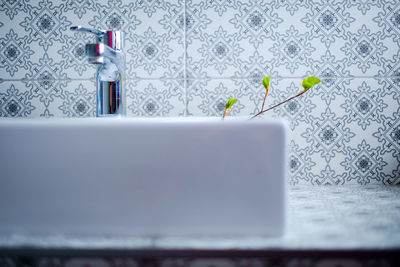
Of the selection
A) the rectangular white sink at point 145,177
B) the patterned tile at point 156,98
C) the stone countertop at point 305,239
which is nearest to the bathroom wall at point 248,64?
the patterned tile at point 156,98

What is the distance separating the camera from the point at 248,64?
760 mm

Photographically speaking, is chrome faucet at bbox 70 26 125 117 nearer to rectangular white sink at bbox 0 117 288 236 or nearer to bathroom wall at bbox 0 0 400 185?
bathroom wall at bbox 0 0 400 185

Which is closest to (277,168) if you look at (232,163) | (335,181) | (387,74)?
(232,163)

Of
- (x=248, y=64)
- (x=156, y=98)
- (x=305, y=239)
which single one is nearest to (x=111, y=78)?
(x=156, y=98)

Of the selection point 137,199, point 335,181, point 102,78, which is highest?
point 102,78

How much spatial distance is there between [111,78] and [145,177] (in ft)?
1.17

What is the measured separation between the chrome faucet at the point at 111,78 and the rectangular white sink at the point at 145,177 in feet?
0.86

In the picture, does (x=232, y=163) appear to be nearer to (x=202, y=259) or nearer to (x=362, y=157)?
(x=202, y=259)

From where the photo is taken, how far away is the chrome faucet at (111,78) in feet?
2.22

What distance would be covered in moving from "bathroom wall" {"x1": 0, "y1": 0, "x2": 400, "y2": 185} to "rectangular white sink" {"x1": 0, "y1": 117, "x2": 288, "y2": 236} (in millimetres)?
353

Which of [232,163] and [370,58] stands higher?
[370,58]

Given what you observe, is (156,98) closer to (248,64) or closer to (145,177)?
(248,64)

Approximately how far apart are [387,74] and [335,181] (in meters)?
0.29

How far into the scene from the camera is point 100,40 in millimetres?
677
